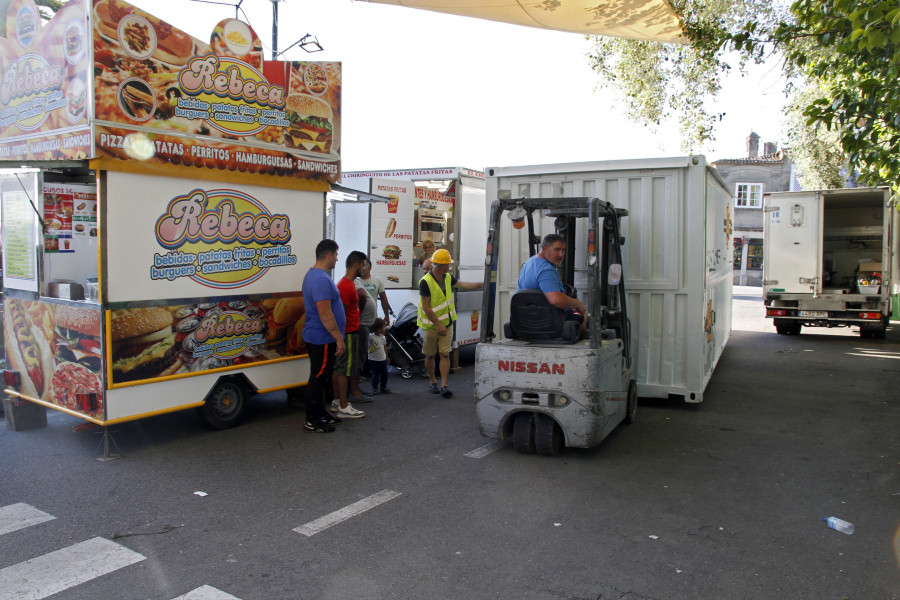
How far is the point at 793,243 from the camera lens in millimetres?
14812

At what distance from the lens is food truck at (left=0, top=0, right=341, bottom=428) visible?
5859mm

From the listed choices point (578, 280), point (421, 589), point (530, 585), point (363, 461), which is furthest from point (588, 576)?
point (578, 280)

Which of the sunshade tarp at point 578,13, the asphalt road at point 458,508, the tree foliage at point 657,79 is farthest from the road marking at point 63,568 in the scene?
the tree foliage at point 657,79

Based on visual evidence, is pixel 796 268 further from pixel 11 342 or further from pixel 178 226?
pixel 11 342

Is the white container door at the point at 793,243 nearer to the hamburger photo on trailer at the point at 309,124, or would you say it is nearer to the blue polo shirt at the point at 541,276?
the blue polo shirt at the point at 541,276

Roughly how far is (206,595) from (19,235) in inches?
188

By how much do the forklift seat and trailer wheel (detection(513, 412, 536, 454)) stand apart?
70 centimetres

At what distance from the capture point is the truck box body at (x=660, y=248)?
749 centimetres

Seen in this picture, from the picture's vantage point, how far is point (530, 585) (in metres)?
3.79

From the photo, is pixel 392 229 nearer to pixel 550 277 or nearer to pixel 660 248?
pixel 660 248

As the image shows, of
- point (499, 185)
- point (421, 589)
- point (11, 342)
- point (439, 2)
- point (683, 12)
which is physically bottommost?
point (421, 589)

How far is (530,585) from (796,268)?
43.7 ft

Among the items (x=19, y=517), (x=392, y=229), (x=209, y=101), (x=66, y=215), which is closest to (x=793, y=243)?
(x=392, y=229)

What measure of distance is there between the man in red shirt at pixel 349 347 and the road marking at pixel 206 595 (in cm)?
379
